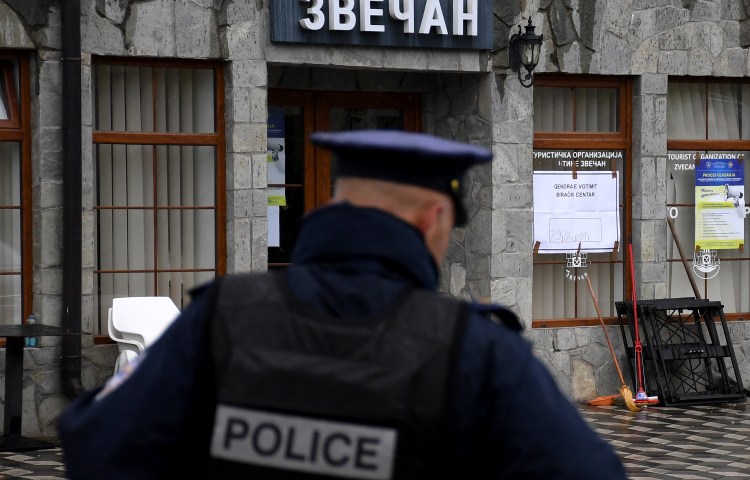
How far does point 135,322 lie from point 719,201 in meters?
5.17

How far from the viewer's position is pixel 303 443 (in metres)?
2.13

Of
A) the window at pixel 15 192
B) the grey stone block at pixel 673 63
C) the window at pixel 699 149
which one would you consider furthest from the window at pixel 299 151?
the window at pixel 699 149

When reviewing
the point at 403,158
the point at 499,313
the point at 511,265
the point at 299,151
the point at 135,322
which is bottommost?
the point at 135,322

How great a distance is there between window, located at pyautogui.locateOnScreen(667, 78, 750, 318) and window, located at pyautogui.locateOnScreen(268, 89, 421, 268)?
249 cm

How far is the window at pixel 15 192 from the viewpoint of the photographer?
30.1 ft

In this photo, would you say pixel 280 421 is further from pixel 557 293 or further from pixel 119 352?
pixel 557 293

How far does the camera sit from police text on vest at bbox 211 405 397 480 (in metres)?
2.11

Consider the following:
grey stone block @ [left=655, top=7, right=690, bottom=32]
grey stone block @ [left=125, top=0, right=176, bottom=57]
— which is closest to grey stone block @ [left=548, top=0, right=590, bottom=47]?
grey stone block @ [left=655, top=7, right=690, bottom=32]

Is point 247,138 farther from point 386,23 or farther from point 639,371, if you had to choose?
point 639,371

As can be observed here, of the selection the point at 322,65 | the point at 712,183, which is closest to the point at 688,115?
the point at 712,183

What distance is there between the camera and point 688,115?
1145cm

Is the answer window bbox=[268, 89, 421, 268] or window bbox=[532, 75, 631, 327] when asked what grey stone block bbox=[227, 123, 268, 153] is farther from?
window bbox=[532, 75, 631, 327]

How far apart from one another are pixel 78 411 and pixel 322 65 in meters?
7.66

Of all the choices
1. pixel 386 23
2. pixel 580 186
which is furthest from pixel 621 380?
pixel 386 23
